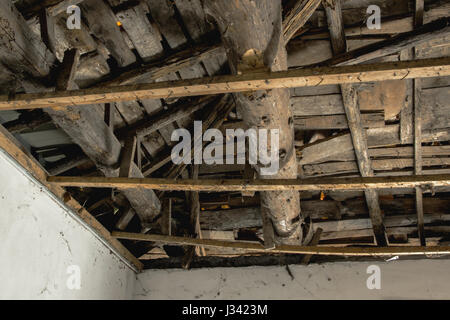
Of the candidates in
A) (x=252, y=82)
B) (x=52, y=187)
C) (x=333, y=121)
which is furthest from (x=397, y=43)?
(x=52, y=187)

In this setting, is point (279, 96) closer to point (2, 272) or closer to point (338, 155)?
point (338, 155)

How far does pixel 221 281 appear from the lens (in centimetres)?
426

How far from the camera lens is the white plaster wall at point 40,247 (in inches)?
107

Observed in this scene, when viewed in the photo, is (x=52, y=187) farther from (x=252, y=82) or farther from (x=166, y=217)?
(x=252, y=82)

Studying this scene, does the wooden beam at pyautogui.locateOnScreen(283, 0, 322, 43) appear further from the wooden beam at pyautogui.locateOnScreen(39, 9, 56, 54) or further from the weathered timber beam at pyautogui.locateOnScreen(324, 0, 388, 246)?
the wooden beam at pyautogui.locateOnScreen(39, 9, 56, 54)

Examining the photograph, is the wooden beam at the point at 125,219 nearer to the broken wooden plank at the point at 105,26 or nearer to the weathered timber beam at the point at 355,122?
the broken wooden plank at the point at 105,26

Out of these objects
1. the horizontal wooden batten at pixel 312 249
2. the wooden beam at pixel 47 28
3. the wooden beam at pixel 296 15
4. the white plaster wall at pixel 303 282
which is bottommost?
the white plaster wall at pixel 303 282

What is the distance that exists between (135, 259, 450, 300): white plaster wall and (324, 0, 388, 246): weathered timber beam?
37 centimetres

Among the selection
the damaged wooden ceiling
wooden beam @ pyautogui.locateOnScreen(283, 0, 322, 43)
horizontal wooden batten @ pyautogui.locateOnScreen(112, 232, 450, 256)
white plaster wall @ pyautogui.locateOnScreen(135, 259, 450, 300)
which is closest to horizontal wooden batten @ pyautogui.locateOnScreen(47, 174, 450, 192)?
the damaged wooden ceiling

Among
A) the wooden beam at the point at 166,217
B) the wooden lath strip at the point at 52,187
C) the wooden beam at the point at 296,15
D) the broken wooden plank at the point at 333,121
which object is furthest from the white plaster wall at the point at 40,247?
the broken wooden plank at the point at 333,121

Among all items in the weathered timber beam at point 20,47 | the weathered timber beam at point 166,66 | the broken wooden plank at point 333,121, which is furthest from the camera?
the broken wooden plank at point 333,121

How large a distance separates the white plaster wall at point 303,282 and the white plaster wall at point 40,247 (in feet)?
2.11
